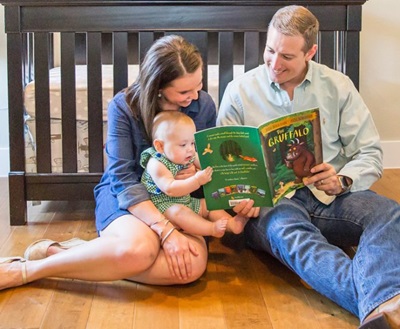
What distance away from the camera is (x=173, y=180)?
66.8 inches

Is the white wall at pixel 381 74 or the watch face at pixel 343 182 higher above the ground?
the white wall at pixel 381 74

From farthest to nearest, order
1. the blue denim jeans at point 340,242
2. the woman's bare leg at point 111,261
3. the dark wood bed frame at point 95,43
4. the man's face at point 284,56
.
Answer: the dark wood bed frame at point 95,43 < the man's face at point 284,56 < the woman's bare leg at point 111,261 < the blue denim jeans at point 340,242

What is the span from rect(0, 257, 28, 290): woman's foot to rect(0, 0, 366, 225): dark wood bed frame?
541 millimetres

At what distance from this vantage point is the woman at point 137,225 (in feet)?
5.43

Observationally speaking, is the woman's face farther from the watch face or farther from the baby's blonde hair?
the watch face

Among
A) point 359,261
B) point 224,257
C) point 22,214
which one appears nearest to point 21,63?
point 22,214

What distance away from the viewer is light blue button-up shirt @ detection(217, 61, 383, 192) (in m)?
1.86

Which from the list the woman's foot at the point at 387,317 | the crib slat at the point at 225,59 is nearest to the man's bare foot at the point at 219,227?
the woman's foot at the point at 387,317

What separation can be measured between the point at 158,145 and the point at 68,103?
615mm

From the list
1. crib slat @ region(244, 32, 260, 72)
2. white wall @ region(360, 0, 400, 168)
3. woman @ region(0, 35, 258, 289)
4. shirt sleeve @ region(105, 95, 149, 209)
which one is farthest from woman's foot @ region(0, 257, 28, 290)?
white wall @ region(360, 0, 400, 168)

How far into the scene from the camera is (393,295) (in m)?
1.35

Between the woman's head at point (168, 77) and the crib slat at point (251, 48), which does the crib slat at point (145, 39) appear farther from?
the woman's head at point (168, 77)

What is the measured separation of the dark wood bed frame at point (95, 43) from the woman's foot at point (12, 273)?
54 centimetres

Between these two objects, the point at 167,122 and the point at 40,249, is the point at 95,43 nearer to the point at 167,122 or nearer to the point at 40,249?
the point at 167,122
